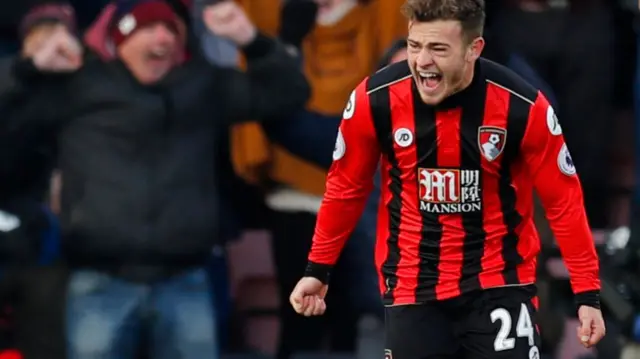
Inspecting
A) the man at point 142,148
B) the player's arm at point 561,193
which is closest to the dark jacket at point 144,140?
the man at point 142,148

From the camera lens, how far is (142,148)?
6.77m

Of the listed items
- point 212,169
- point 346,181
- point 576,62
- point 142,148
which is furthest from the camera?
point 576,62

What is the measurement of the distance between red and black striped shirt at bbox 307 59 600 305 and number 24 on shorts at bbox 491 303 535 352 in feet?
0.33

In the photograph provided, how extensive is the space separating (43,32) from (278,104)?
3.50 ft

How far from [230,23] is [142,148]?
25.7 inches

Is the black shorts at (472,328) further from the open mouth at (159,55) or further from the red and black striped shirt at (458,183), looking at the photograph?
the open mouth at (159,55)

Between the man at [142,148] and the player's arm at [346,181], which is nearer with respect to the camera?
the player's arm at [346,181]

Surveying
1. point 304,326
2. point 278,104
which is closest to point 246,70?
point 278,104

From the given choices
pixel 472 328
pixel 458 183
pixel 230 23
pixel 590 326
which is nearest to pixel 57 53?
pixel 230 23

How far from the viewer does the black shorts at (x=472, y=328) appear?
16.8ft

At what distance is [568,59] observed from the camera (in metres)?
7.46

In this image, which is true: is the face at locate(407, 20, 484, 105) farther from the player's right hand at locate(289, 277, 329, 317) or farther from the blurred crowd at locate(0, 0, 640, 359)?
the blurred crowd at locate(0, 0, 640, 359)

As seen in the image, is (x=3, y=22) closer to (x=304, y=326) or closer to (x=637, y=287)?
(x=304, y=326)

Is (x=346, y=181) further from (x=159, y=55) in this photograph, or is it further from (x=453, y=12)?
(x=159, y=55)
